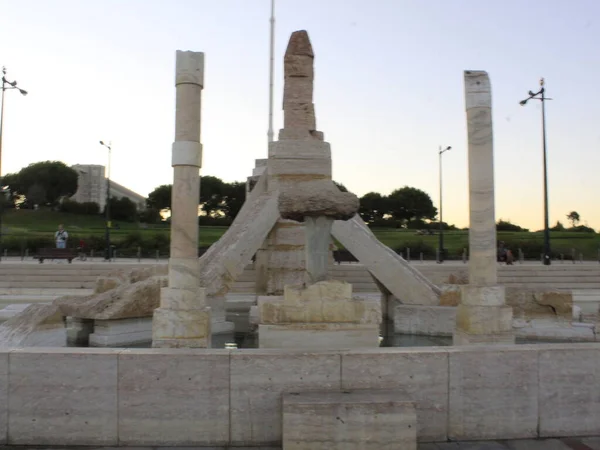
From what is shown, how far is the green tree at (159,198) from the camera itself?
229 ft

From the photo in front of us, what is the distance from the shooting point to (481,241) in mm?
7906

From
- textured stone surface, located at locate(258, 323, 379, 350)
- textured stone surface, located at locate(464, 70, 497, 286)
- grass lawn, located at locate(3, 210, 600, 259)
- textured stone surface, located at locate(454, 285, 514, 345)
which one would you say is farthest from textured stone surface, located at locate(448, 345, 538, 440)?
grass lawn, located at locate(3, 210, 600, 259)

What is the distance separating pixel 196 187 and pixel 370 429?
4.85 m

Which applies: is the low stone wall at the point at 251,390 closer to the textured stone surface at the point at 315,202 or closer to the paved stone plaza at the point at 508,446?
the paved stone plaza at the point at 508,446

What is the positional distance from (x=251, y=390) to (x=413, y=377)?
1.36m

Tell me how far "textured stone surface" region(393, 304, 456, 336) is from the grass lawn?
22.5m

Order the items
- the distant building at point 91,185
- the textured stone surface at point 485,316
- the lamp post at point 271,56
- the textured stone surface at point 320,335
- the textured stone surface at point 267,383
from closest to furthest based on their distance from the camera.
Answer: the textured stone surface at point 267,383 → the textured stone surface at point 320,335 → the textured stone surface at point 485,316 → the lamp post at point 271,56 → the distant building at point 91,185

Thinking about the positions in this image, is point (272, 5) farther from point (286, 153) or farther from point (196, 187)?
point (196, 187)

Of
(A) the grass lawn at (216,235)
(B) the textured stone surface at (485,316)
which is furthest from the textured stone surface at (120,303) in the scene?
(A) the grass lawn at (216,235)

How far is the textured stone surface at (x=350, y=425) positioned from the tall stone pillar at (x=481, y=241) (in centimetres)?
387

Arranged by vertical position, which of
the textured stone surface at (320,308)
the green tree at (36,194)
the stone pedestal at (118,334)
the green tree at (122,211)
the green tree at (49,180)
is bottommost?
the stone pedestal at (118,334)

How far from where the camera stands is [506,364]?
4.55 meters

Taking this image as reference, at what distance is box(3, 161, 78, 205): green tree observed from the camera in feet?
241

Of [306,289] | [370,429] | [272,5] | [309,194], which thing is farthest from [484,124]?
[272,5]
